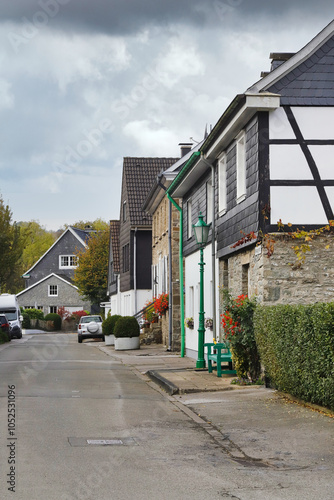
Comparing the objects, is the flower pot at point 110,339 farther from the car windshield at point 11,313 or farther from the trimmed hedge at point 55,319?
the trimmed hedge at point 55,319

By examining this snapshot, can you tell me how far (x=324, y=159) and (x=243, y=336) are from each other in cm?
382

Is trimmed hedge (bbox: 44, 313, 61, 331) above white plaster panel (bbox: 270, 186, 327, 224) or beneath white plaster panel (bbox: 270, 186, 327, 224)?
beneath

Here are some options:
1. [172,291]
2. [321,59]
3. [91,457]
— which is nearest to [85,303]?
[172,291]

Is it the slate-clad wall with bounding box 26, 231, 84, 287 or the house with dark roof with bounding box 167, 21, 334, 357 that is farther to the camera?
the slate-clad wall with bounding box 26, 231, 84, 287

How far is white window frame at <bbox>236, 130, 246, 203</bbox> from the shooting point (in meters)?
16.3

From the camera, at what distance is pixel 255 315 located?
46.0 feet

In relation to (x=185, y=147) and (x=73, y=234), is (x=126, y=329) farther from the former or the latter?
(x=73, y=234)

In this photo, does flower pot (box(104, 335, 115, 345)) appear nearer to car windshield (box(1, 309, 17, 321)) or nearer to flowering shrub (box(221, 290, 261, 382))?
car windshield (box(1, 309, 17, 321))

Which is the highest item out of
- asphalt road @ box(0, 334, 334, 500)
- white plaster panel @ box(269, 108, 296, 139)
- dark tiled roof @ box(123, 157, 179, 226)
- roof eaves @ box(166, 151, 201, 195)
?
dark tiled roof @ box(123, 157, 179, 226)

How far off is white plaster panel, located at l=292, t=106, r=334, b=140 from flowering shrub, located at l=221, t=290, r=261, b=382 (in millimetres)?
3498

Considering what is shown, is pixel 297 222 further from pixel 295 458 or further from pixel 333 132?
pixel 295 458

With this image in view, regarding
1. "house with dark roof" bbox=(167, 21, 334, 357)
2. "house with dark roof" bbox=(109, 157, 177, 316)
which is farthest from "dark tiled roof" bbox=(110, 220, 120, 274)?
"house with dark roof" bbox=(167, 21, 334, 357)

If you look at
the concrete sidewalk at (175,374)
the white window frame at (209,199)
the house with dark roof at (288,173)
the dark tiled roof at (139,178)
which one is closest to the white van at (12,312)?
the dark tiled roof at (139,178)

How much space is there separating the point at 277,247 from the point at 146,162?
2982 centimetres
